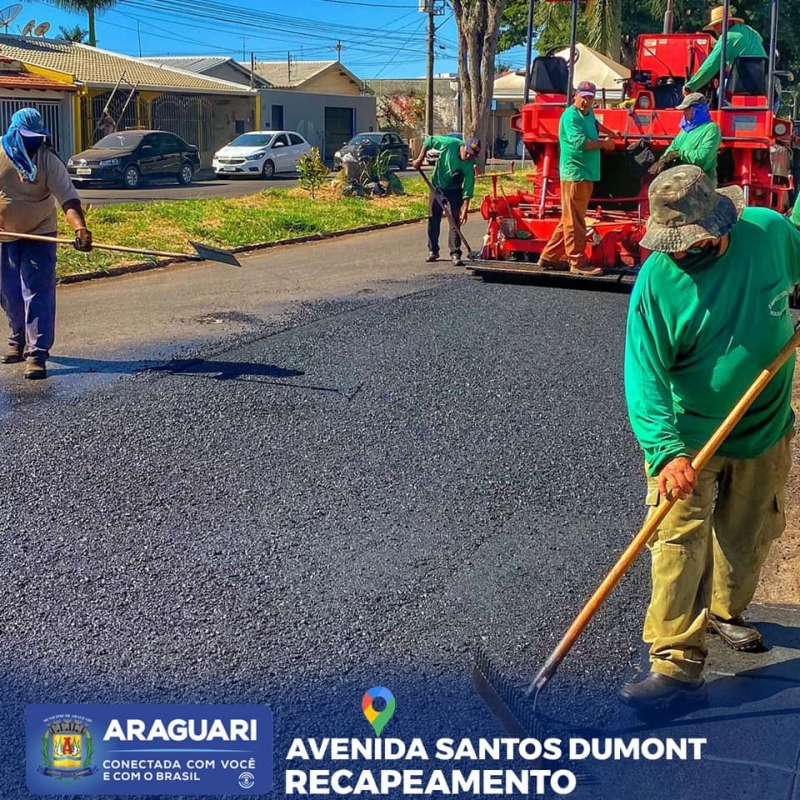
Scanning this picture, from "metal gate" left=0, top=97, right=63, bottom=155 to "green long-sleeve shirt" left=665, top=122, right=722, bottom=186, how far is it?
24.7m

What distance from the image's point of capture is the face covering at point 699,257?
3.38 meters

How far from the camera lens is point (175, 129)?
126 feet

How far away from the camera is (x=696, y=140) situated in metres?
9.91

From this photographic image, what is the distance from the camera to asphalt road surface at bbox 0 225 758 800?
3.65 m

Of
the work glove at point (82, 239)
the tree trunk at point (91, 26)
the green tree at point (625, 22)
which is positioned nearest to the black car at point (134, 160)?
the green tree at point (625, 22)

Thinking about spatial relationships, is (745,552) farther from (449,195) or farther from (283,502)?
(449,195)

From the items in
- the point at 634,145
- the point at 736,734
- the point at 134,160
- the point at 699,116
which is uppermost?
the point at 134,160

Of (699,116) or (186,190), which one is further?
(186,190)

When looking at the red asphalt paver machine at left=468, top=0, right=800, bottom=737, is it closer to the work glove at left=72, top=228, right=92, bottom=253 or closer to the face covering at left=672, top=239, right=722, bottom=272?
the work glove at left=72, top=228, right=92, bottom=253

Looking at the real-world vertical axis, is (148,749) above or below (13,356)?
below

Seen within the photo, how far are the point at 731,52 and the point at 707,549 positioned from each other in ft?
28.3

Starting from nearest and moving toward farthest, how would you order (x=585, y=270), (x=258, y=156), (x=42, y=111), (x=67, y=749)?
(x=67, y=749)
(x=585, y=270)
(x=258, y=156)
(x=42, y=111)

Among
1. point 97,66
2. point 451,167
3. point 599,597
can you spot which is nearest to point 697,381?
point 599,597

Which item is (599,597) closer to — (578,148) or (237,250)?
(578,148)
